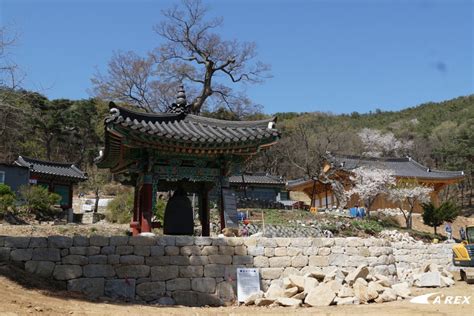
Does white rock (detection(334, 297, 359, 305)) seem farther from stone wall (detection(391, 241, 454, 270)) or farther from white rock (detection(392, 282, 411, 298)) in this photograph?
stone wall (detection(391, 241, 454, 270))

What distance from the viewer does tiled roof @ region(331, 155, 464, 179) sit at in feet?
122

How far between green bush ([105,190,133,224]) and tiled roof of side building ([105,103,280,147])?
50.6 feet

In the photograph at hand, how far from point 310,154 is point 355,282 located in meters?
31.9

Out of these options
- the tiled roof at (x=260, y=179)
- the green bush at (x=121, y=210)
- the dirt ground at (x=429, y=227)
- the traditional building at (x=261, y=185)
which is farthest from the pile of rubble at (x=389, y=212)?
the green bush at (x=121, y=210)

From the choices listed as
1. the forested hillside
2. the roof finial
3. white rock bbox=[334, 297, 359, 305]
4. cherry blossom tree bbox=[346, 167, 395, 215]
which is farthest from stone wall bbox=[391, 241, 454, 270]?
the forested hillside

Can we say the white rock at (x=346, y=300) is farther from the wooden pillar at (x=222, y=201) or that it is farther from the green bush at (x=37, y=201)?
the green bush at (x=37, y=201)

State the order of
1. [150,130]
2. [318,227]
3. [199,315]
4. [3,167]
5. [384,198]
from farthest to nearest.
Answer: [384,198] < [3,167] < [318,227] < [150,130] < [199,315]

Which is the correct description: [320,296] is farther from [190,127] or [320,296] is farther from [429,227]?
[429,227]

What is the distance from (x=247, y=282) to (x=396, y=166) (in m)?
34.4

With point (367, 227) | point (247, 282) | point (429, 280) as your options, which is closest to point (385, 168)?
point (367, 227)

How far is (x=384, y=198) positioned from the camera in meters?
38.8

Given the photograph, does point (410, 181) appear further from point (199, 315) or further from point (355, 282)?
point (199, 315)

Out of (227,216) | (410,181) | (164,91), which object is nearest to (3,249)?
(227,216)

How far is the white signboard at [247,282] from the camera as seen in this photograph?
10.2m
